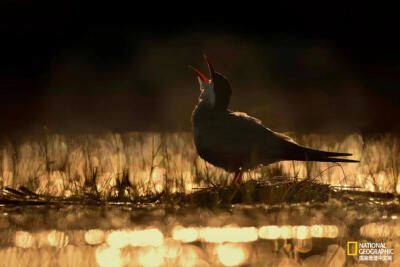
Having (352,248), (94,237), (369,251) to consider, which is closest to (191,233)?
(94,237)

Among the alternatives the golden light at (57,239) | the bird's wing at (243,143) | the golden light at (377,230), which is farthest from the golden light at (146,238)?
the bird's wing at (243,143)

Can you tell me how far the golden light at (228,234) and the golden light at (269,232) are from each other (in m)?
0.04

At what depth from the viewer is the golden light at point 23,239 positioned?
13.6 ft

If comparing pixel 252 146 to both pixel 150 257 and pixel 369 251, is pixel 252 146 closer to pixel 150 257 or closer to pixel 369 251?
pixel 369 251

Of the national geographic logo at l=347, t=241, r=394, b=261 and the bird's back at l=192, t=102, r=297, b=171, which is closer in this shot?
the national geographic logo at l=347, t=241, r=394, b=261

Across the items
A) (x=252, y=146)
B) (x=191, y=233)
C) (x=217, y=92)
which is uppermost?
(x=217, y=92)

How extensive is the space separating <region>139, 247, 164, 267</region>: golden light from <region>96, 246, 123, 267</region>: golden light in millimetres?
111

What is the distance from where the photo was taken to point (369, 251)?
3.94 meters

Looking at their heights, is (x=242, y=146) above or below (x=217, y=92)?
below

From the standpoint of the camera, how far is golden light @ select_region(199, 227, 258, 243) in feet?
13.9

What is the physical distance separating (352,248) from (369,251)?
120 millimetres

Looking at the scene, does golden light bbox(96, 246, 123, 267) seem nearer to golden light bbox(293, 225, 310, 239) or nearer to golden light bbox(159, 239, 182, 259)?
golden light bbox(159, 239, 182, 259)

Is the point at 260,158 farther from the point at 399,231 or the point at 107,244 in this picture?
the point at 107,244

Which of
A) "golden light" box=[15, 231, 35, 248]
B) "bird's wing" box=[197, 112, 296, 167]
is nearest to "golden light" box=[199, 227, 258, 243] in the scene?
"golden light" box=[15, 231, 35, 248]
